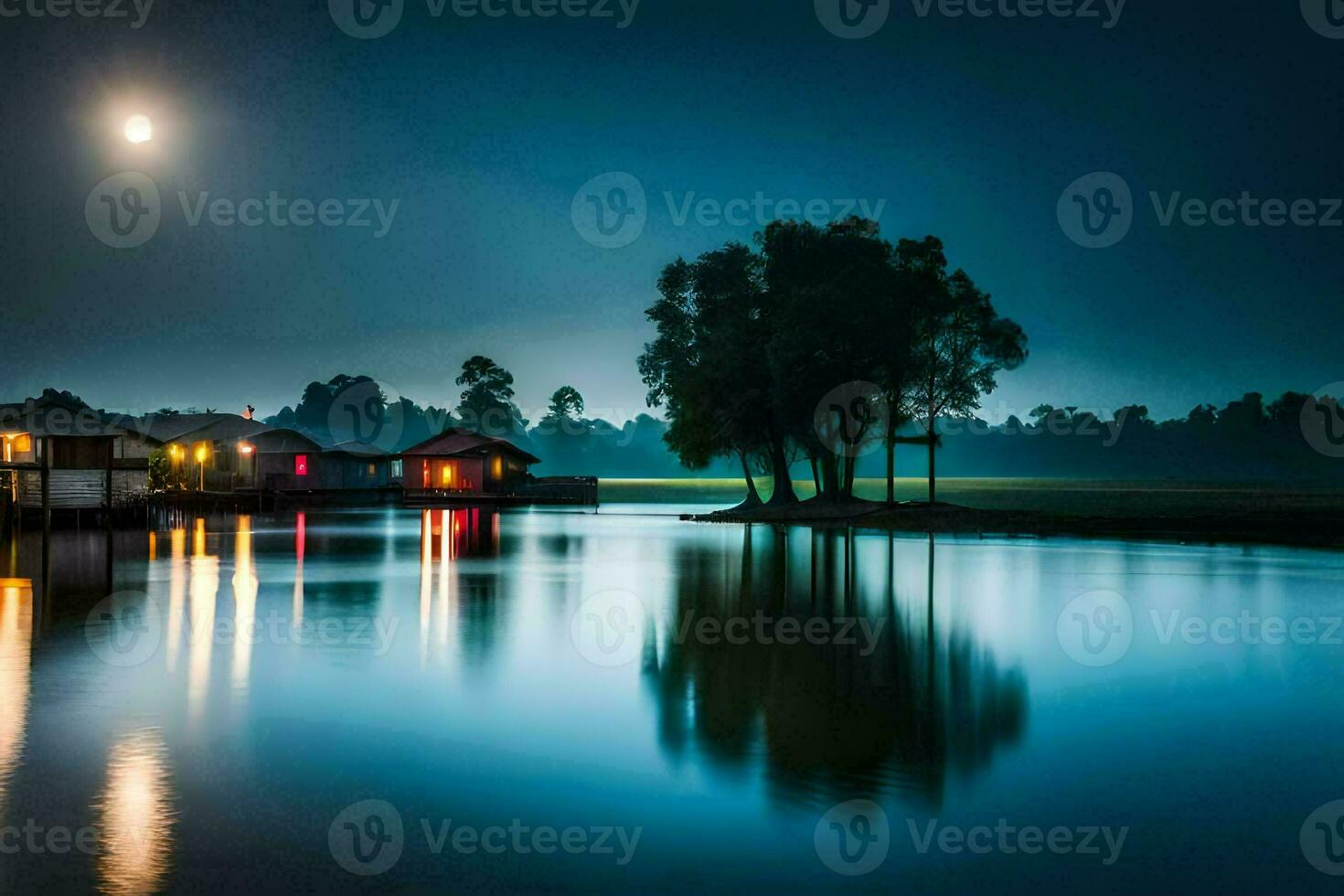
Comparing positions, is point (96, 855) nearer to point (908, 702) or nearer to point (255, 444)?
point (908, 702)

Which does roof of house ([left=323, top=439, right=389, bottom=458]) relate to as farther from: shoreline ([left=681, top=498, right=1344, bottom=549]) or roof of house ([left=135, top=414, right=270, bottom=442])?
shoreline ([left=681, top=498, right=1344, bottom=549])

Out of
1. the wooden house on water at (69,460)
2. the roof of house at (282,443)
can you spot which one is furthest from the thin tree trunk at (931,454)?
the roof of house at (282,443)

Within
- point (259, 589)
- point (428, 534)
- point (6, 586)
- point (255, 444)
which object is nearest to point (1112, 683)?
point (259, 589)

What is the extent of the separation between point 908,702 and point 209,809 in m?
7.81

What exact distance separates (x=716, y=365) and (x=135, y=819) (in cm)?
5488

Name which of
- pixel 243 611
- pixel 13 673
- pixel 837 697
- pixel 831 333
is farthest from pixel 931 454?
pixel 13 673

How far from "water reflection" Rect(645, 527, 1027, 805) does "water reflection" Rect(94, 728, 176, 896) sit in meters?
4.60

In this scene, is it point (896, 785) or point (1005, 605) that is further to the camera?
point (1005, 605)

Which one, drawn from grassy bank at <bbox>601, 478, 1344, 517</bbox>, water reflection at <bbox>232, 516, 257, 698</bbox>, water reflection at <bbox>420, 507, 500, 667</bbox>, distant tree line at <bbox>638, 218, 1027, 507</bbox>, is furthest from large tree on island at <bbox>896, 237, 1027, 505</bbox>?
water reflection at <bbox>232, 516, 257, 698</bbox>

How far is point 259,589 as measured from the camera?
24828mm

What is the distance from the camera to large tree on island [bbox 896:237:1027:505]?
63.5 m

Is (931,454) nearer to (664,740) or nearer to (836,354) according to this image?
(836,354)

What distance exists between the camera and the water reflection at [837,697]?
10539 millimetres

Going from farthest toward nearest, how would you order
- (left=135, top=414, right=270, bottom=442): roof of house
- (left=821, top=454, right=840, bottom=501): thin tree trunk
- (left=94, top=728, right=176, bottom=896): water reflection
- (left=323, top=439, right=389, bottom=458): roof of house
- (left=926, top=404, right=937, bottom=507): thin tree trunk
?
(left=323, top=439, right=389, bottom=458): roof of house
(left=135, top=414, right=270, bottom=442): roof of house
(left=821, top=454, right=840, bottom=501): thin tree trunk
(left=926, top=404, right=937, bottom=507): thin tree trunk
(left=94, top=728, right=176, bottom=896): water reflection
